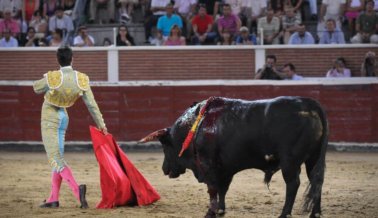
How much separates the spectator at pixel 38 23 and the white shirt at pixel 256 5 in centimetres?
379

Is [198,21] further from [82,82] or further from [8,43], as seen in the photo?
[82,82]

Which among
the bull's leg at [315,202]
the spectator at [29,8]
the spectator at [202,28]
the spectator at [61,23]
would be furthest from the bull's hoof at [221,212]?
the spectator at [29,8]

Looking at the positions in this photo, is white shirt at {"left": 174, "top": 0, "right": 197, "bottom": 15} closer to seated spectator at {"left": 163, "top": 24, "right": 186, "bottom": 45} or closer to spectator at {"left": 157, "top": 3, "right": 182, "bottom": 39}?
spectator at {"left": 157, "top": 3, "right": 182, "bottom": 39}

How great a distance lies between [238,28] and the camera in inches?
620

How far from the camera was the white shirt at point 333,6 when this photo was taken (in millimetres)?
15812

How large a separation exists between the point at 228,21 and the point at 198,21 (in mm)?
674

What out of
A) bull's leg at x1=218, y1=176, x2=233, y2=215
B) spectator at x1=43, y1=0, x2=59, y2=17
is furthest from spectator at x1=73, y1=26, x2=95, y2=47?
bull's leg at x1=218, y1=176, x2=233, y2=215

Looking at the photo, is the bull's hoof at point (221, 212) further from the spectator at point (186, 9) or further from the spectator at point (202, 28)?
the spectator at point (186, 9)

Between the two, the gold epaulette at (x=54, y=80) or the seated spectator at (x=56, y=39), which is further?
the seated spectator at (x=56, y=39)

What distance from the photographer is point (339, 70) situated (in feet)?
49.2

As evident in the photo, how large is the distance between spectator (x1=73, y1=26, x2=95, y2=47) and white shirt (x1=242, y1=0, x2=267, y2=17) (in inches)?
115

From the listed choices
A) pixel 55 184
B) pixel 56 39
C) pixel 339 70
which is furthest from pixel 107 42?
pixel 55 184

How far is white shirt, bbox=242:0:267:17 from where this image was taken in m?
16.1

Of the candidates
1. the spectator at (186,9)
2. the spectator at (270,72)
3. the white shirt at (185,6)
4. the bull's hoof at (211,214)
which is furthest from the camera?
the white shirt at (185,6)
